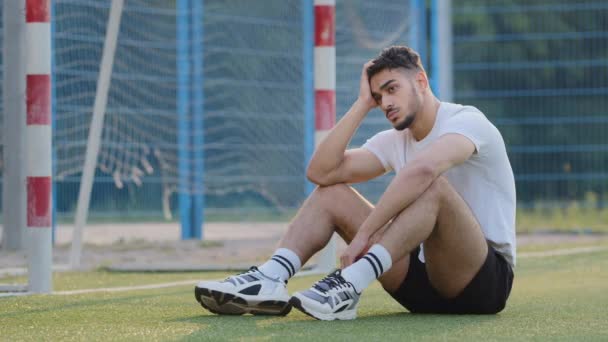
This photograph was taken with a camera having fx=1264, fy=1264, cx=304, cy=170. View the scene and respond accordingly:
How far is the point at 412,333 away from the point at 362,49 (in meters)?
7.48

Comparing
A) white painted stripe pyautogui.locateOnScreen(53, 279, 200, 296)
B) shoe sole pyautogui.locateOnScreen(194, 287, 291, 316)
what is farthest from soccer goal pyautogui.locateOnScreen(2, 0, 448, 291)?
shoe sole pyautogui.locateOnScreen(194, 287, 291, 316)

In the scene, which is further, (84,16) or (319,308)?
(84,16)

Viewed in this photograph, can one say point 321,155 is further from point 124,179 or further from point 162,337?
point 124,179

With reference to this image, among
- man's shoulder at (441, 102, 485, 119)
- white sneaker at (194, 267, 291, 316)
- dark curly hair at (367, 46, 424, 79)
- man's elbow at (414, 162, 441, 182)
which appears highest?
dark curly hair at (367, 46, 424, 79)

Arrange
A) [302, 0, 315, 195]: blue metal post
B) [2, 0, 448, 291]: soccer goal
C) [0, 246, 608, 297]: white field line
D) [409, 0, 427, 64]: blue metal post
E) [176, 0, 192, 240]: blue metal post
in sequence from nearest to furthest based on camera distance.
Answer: [0, 246, 608, 297]: white field line
[2, 0, 448, 291]: soccer goal
[176, 0, 192, 240]: blue metal post
[302, 0, 315, 195]: blue metal post
[409, 0, 427, 64]: blue metal post

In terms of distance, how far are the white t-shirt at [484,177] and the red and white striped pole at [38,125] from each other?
5.58 feet

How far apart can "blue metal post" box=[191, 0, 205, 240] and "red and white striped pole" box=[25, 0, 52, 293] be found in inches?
226

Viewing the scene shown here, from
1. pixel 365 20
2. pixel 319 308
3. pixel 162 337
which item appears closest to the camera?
pixel 162 337

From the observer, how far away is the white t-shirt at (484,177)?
4.12 m

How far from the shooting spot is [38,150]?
5.15m

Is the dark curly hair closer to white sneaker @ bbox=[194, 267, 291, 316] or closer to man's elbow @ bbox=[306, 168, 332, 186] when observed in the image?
man's elbow @ bbox=[306, 168, 332, 186]

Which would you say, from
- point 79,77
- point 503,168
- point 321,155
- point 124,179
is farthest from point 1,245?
point 503,168

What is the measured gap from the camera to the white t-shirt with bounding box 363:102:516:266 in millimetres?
4121

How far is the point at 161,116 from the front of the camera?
10.6 metres
